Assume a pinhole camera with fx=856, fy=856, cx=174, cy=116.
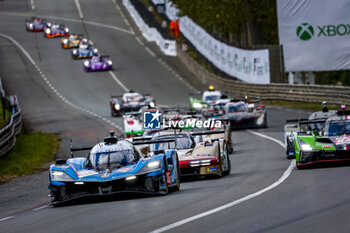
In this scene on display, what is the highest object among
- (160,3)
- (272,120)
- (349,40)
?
(160,3)

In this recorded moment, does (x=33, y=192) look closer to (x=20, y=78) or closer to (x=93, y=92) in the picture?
(x=93, y=92)

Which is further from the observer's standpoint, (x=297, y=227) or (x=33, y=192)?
(x=33, y=192)

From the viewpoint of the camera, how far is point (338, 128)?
755 inches

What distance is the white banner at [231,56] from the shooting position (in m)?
53.4

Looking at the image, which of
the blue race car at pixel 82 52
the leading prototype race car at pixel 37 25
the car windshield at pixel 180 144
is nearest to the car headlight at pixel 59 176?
the car windshield at pixel 180 144

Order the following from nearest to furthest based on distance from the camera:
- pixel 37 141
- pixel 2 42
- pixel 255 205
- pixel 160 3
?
pixel 255 205
pixel 37 141
pixel 2 42
pixel 160 3

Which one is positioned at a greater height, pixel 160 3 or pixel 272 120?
pixel 160 3

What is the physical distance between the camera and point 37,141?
34.3m

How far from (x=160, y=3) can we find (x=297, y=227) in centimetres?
9034

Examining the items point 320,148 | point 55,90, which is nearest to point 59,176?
point 320,148

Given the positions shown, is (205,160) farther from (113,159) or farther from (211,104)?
(211,104)

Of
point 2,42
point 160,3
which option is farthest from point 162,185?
point 160,3

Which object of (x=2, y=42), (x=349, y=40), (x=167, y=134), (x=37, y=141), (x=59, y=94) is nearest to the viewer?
(x=167, y=134)

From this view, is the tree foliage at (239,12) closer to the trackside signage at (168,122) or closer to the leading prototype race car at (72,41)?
the leading prototype race car at (72,41)
